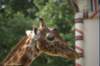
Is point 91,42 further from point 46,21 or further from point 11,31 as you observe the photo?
point 11,31

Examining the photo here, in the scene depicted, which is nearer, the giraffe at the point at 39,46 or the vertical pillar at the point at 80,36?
the giraffe at the point at 39,46

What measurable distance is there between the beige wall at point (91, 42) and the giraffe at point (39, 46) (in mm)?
300

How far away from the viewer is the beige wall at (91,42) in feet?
8.39

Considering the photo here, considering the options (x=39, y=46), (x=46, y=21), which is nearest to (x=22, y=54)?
(x=39, y=46)

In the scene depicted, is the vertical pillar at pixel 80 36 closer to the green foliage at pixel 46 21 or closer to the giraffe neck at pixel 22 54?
the giraffe neck at pixel 22 54

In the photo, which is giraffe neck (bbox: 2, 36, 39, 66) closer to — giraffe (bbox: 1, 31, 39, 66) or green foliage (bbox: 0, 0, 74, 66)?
giraffe (bbox: 1, 31, 39, 66)

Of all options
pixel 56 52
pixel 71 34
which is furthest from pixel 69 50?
pixel 71 34

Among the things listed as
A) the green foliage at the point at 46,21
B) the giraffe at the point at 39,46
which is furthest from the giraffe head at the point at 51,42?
the green foliage at the point at 46,21

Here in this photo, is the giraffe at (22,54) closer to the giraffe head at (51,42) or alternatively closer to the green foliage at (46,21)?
the giraffe head at (51,42)

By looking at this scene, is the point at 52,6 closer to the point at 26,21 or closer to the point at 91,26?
the point at 26,21

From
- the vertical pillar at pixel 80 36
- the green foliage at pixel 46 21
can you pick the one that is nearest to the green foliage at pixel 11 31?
the green foliage at pixel 46 21

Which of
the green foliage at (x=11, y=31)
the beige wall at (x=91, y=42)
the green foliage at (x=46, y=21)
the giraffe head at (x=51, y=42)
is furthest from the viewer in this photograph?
the green foliage at (x=11, y=31)

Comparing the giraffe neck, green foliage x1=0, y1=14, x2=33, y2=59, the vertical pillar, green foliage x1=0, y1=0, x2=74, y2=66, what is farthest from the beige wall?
green foliage x1=0, y1=14, x2=33, y2=59

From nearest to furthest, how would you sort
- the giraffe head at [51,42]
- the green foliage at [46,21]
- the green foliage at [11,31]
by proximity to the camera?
1. the giraffe head at [51,42]
2. the green foliage at [46,21]
3. the green foliage at [11,31]
